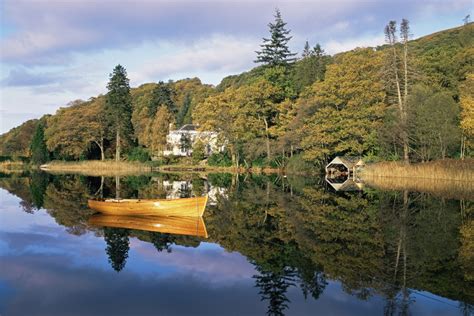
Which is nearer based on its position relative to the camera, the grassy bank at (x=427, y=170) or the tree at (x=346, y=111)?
the grassy bank at (x=427, y=170)

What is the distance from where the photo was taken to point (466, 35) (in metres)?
77.0

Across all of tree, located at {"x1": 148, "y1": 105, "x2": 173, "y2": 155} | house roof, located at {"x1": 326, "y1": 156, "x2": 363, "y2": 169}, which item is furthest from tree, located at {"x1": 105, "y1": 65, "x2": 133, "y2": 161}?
house roof, located at {"x1": 326, "y1": 156, "x2": 363, "y2": 169}

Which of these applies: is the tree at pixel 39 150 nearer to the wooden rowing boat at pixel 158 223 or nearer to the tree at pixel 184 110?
the tree at pixel 184 110

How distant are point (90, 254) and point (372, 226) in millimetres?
9569

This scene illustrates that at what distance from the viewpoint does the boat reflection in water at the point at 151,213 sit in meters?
17.0

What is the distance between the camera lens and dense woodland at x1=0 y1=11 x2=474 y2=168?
3869 centimetres

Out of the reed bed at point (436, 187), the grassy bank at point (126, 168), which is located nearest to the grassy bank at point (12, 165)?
the grassy bank at point (126, 168)

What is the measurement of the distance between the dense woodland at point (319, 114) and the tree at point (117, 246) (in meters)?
28.7

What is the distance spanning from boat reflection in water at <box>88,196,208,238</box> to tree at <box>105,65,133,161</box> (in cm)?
4843

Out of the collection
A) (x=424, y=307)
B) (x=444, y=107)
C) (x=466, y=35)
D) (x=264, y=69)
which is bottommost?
(x=424, y=307)

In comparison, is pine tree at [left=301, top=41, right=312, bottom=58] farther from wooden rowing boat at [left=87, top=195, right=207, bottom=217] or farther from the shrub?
wooden rowing boat at [left=87, top=195, right=207, bottom=217]

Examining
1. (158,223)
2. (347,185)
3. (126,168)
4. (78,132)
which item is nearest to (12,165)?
(78,132)

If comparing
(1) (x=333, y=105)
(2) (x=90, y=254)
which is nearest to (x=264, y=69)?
(1) (x=333, y=105)

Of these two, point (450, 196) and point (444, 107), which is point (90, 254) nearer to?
point (450, 196)
